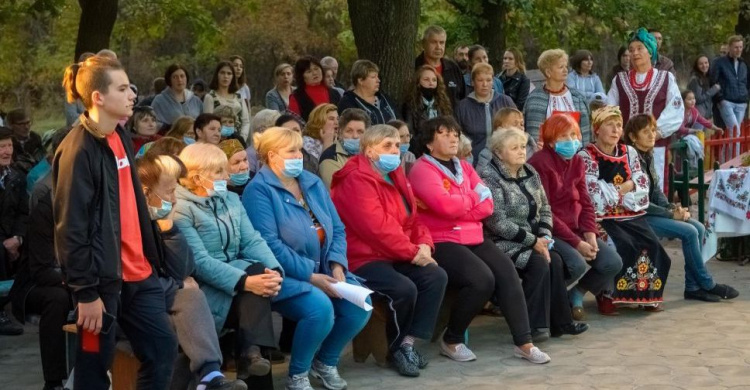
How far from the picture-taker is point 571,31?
21.8m

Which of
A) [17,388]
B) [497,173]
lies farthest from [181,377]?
[497,173]

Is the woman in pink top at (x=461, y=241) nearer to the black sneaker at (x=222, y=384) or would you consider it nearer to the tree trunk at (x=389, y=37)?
the black sneaker at (x=222, y=384)

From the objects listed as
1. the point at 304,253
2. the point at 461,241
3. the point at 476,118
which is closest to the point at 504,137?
the point at 461,241

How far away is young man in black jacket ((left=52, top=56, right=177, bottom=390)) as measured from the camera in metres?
5.33

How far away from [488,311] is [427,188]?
5.47ft

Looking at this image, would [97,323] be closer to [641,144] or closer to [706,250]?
[641,144]

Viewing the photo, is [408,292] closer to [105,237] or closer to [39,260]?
[39,260]

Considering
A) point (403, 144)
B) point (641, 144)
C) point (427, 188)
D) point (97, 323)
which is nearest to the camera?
point (97, 323)

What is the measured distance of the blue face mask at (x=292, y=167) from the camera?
7.33 m

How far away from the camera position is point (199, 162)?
22.4ft

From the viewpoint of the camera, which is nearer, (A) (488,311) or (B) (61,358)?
(B) (61,358)

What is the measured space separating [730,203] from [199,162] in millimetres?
5711

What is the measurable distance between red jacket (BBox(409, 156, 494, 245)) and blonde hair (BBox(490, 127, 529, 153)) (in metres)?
0.39

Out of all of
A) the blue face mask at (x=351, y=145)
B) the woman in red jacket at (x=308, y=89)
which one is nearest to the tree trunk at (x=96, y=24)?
the woman in red jacket at (x=308, y=89)
